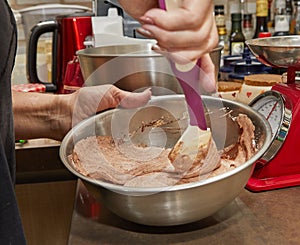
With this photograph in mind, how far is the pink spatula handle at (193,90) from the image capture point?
52 cm

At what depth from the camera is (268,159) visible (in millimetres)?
694

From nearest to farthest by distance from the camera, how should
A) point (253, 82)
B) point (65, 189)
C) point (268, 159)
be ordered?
point (268, 159), point (253, 82), point (65, 189)

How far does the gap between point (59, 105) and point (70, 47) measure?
0.43 metres

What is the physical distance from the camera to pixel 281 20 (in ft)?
5.08

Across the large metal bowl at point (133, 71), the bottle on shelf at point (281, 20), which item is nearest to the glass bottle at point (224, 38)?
the bottle on shelf at point (281, 20)

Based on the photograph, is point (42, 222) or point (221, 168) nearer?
point (221, 168)

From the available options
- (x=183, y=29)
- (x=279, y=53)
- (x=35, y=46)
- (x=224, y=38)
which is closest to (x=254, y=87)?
(x=279, y=53)

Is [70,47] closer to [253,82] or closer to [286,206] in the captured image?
[253,82]

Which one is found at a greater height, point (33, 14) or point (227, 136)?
point (33, 14)

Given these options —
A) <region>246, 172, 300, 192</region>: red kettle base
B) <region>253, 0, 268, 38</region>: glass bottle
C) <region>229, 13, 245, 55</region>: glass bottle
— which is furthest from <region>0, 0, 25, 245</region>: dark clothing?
<region>253, 0, 268, 38</region>: glass bottle

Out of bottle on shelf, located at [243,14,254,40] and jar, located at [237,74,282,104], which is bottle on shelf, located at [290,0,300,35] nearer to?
bottle on shelf, located at [243,14,254,40]

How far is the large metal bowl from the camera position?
2.48ft

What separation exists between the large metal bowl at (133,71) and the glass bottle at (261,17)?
83 centimetres

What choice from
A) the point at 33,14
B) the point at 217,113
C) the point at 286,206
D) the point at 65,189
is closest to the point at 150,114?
the point at 217,113
